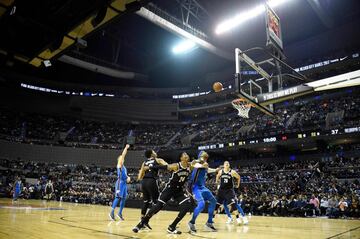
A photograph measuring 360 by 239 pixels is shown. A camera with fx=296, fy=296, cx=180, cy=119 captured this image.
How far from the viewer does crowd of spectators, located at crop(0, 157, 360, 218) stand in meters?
17.2

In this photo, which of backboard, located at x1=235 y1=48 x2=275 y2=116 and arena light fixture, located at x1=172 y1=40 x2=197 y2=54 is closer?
backboard, located at x1=235 y1=48 x2=275 y2=116

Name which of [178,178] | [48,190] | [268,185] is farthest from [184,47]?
[178,178]

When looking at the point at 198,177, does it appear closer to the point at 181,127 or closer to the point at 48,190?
the point at 48,190

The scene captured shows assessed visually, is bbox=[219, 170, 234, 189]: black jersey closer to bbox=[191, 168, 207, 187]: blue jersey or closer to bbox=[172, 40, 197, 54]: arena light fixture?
bbox=[191, 168, 207, 187]: blue jersey

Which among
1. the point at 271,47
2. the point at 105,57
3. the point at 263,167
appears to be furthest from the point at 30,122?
the point at 271,47

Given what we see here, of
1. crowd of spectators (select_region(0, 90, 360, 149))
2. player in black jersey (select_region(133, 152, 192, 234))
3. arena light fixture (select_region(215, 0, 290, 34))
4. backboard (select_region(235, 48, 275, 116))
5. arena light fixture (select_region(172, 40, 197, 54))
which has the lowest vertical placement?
player in black jersey (select_region(133, 152, 192, 234))

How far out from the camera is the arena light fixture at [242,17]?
23.4 metres

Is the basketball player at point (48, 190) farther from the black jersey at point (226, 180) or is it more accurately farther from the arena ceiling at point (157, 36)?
the black jersey at point (226, 180)

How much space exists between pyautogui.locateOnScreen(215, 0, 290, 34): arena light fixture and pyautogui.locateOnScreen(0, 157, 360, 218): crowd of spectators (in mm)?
13145

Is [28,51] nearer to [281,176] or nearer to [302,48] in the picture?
[281,176]

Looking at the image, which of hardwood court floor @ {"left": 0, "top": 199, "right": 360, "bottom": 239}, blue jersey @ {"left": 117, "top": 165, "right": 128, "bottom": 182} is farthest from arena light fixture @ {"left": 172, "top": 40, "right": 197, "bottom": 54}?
hardwood court floor @ {"left": 0, "top": 199, "right": 360, "bottom": 239}

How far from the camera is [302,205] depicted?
17234mm

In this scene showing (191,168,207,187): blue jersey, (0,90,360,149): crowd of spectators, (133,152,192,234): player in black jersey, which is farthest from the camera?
(0,90,360,149): crowd of spectators

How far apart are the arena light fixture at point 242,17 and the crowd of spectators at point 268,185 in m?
13.1
